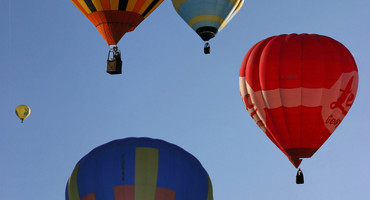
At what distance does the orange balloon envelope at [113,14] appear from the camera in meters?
42.8

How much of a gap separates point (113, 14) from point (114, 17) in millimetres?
116

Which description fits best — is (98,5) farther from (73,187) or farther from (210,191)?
(210,191)

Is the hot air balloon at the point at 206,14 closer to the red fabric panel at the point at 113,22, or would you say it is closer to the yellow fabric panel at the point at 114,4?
the red fabric panel at the point at 113,22

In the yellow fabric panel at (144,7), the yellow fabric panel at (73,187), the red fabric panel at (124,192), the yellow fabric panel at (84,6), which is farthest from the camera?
the yellow fabric panel at (144,7)

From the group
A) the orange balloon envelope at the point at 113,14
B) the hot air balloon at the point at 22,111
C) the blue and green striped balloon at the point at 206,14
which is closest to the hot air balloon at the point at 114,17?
the orange balloon envelope at the point at 113,14

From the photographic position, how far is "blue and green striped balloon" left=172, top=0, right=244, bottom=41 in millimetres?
46625

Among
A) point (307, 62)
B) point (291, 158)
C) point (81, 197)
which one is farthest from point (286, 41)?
point (81, 197)

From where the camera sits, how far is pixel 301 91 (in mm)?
42250

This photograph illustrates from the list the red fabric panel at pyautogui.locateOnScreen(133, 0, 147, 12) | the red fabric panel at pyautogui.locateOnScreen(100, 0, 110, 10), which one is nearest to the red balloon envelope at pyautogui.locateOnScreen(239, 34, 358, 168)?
the red fabric panel at pyautogui.locateOnScreen(133, 0, 147, 12)

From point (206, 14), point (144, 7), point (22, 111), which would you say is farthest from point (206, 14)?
point (22, 111)

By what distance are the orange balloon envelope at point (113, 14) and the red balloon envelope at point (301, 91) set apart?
4078 millimetres

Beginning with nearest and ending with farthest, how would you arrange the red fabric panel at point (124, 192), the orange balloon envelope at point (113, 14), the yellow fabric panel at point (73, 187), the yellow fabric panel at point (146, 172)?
the red fabric panel at point (124, 192), the yellow fabric panel at point (146, 172), the yellow fabric panel at point (73, 187), the orange balloon envelope at point (113, 14)

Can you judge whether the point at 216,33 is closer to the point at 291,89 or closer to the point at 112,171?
the point at 291,89

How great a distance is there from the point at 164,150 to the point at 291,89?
536 cm
